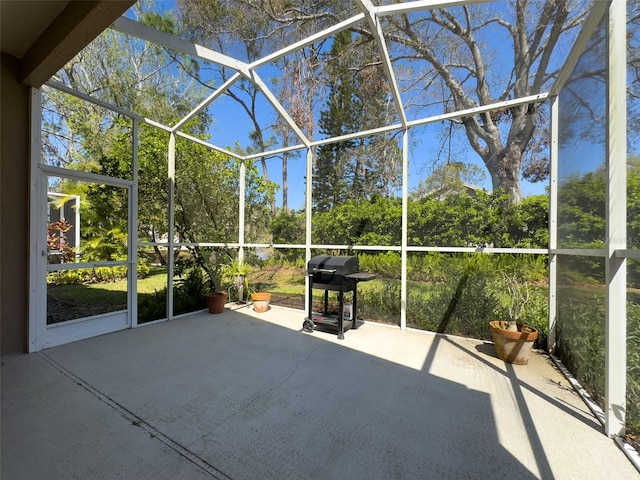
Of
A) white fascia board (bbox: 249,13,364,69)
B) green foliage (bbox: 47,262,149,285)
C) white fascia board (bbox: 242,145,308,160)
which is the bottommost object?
green foliage (bbox: 47,262,149,285)

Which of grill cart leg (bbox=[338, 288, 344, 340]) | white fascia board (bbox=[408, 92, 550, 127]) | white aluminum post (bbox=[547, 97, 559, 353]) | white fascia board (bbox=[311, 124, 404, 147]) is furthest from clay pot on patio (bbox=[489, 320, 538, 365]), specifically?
white fascia board (bbox=[311, 124, 404, 147])

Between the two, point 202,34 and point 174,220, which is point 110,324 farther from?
point 202,34

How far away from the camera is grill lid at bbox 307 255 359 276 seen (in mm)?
3623

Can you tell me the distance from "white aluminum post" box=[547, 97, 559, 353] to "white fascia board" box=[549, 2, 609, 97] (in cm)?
18

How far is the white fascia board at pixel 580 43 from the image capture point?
2.12 metres

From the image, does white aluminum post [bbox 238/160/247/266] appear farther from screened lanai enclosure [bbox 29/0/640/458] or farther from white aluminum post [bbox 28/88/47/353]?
white aluminum post [bbox 28/88/47/353]

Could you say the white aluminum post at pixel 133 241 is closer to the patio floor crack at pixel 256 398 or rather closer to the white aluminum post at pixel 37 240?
the white aluminum post at pixel 37 240

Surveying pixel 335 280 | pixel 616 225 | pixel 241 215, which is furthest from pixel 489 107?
pixel 241 215

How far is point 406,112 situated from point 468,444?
4.01 metres

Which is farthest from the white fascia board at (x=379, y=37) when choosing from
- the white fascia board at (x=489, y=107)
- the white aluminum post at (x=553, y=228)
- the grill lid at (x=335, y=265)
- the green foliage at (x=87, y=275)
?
the green foliage at (x=87, y=275)

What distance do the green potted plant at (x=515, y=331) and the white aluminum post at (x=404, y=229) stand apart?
1157 mm

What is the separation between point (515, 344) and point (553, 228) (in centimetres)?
144

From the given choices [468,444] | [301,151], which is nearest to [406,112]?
[301,151]

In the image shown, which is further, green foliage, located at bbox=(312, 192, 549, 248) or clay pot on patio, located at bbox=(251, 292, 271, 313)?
clay pot on patio, located at bbox=(251, 292, 271, 313)
